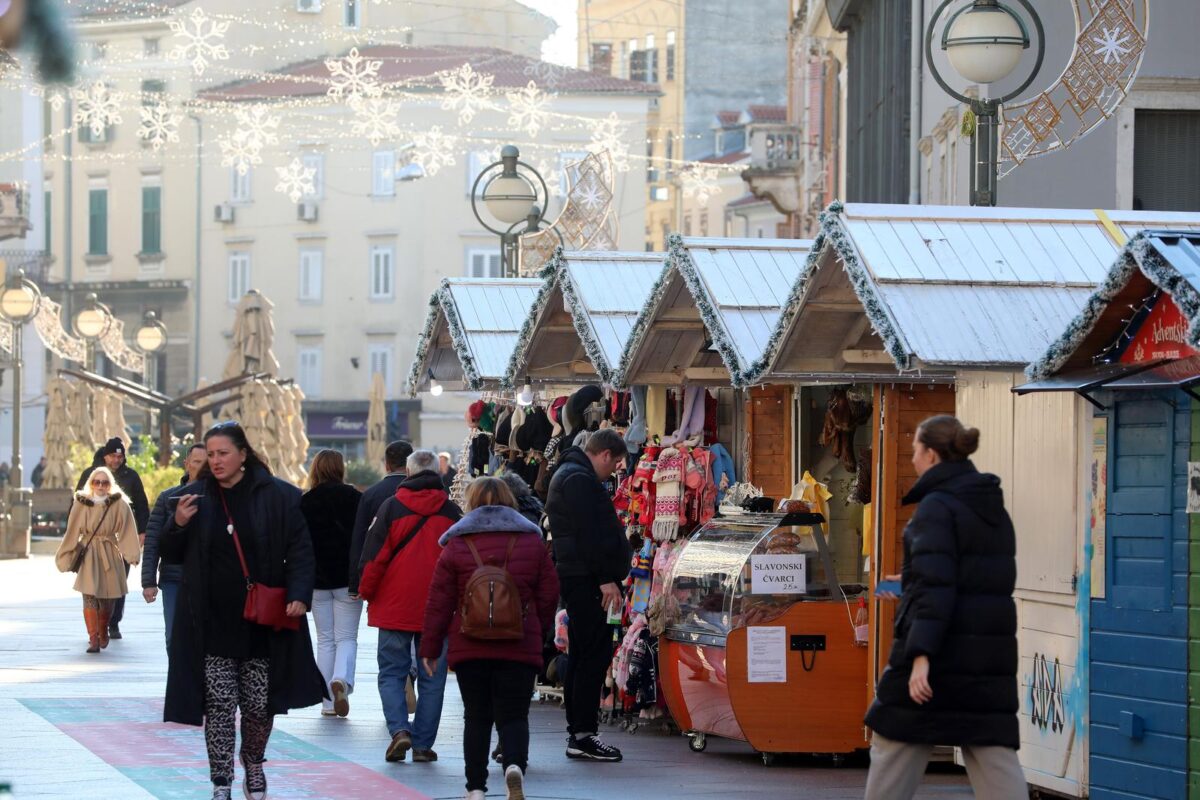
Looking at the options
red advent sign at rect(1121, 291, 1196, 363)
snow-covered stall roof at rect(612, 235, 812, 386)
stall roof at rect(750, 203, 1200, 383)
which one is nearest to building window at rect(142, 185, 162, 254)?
snow-covered stall roof at rect(612, 235, 812, 386)

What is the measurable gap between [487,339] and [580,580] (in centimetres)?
536

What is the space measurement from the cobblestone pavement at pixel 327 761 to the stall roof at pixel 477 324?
2.50m

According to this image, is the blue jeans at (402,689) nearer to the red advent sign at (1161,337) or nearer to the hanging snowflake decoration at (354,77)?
the red advent sign at (1161,337)

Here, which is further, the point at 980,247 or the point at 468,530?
the point at 980,247

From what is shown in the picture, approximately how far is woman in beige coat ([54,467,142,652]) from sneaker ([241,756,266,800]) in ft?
31.5

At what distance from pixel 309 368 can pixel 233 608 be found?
57.7 m

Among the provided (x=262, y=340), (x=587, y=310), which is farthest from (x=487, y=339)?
(x=262, y=340)

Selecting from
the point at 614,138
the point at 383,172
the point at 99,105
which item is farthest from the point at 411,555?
the point at 383,172

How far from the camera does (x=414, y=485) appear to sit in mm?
12188

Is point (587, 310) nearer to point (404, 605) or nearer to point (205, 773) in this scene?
point (404, 605)

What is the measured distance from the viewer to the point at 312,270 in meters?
66.6

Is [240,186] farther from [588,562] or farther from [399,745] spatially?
[399,745]

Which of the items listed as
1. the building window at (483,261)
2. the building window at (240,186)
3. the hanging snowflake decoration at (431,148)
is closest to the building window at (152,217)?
the building window at (240,186)

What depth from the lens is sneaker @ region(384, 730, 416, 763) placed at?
472 inches
